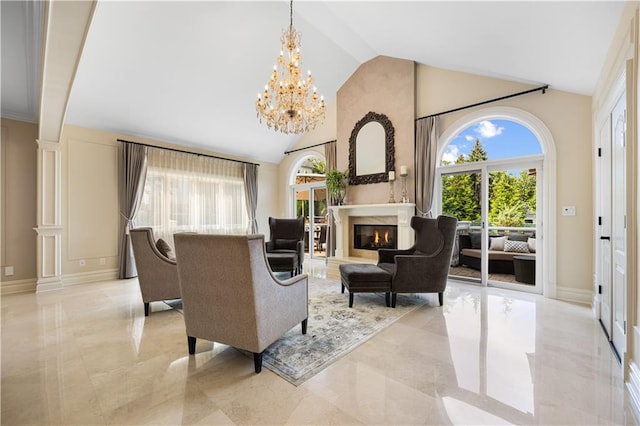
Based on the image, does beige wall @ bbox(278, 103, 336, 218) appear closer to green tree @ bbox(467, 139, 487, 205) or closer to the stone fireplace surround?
the stone fireplace surround

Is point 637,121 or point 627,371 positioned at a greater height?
point 637,121

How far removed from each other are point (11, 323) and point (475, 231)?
6.01 meters

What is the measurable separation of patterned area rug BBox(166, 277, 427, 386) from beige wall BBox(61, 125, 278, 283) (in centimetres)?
238

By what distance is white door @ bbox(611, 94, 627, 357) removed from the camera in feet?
6.92

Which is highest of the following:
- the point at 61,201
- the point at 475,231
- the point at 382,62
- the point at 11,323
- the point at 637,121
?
the point at 382,62

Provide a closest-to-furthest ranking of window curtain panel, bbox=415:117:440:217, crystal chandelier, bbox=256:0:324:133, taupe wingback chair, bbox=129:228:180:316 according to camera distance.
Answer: taupe wingback chair, bbox=129:228:180:316
crystal chandelier, bbox=256:0:324:133
window curtain panel, bbox=415:117:440:217

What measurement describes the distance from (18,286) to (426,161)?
6733 mm

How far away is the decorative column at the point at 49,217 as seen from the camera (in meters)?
4.16

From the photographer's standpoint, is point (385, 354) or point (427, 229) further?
point (427, 229)

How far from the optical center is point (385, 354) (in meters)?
2.22

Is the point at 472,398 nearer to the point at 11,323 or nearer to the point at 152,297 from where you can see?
the point at 152,297

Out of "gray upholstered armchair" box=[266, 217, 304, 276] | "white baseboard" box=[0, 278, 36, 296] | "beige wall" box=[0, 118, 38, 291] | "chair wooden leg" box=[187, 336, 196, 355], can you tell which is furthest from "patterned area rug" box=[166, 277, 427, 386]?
"beige wall" box=[0, 118, 38, 291]

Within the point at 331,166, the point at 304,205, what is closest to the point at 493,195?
the point at 331,166

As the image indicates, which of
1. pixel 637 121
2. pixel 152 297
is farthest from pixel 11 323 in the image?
pixel 637 121
